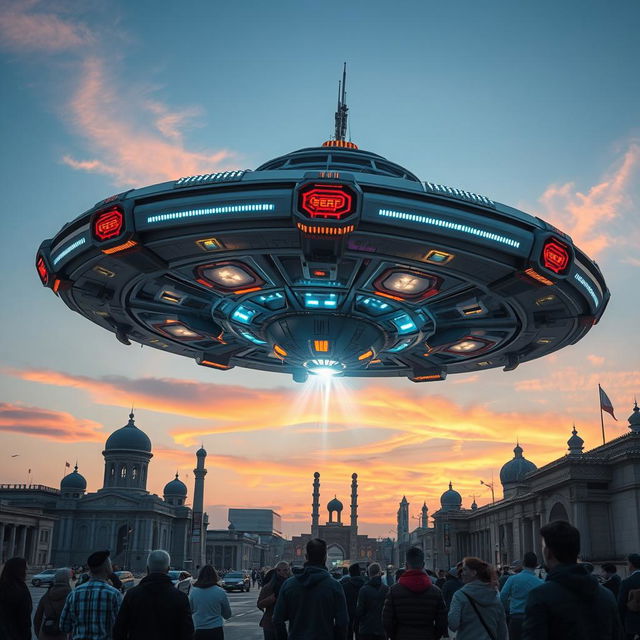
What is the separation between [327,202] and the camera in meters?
24.7

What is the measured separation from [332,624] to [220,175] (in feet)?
67.1

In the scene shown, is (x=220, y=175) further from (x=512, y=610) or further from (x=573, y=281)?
(x=512, y=610)

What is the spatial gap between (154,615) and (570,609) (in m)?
4.18

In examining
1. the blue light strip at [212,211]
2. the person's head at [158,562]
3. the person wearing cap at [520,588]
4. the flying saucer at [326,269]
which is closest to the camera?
the person's head at [158,562]

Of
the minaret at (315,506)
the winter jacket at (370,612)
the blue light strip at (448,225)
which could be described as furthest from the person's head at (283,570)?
the minaret at (315,506)

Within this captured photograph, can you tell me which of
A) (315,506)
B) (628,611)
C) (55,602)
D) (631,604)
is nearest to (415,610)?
(55,602)

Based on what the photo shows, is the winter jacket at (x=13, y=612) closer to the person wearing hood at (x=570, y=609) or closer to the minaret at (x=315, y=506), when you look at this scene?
the person wearing hood at (x=570, y=609)

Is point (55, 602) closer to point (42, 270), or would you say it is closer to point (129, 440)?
point (42, 270)

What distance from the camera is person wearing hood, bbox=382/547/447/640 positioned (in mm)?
8875

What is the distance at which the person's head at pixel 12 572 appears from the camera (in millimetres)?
9234

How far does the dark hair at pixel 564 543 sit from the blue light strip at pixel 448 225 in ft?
67.1

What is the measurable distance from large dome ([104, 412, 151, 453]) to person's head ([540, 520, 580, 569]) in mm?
132052

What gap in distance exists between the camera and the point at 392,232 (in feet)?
86.2

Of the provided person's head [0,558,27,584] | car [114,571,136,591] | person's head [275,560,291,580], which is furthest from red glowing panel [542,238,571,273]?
car [114,571,136,591]
